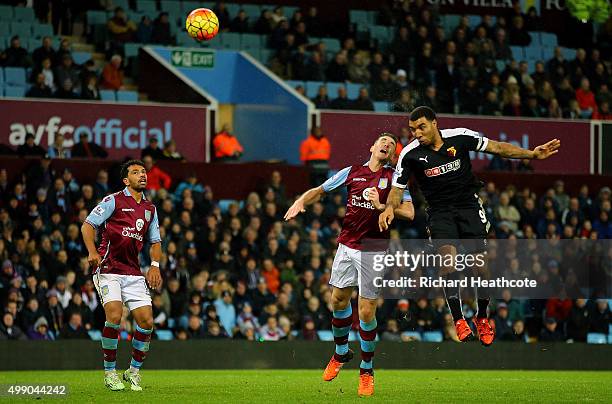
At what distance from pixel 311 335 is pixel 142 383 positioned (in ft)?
18.3

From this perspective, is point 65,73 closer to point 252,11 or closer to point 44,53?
point 44,53

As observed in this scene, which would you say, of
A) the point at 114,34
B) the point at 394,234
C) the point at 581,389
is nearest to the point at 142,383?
the point at 581,389

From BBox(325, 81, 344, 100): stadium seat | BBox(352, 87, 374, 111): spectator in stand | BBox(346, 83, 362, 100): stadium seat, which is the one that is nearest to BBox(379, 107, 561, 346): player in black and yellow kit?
BBox(352, 87, 374, 111): spectator in stand

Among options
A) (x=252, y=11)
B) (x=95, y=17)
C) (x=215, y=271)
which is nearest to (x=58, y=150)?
(x=215, y=271)

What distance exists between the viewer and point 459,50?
89.1ft

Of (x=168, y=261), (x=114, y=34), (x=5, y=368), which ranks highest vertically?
(x=114, y=34)

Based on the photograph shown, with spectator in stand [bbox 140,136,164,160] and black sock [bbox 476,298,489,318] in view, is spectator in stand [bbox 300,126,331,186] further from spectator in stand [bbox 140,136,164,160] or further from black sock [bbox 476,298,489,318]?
black sock [bbox 476,298,489,318]

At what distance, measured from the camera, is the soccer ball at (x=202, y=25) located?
59.6 ft

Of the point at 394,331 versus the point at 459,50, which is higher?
the point at 459,50

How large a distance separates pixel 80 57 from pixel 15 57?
1554mm

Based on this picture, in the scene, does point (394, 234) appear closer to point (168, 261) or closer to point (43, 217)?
point (168, 261)

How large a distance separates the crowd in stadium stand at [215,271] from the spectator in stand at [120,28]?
421 cm

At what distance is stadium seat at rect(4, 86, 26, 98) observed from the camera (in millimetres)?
22906

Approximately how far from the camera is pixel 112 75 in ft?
77.9
